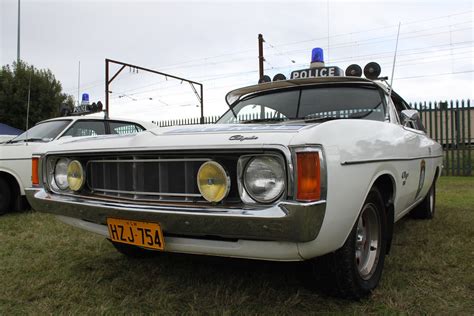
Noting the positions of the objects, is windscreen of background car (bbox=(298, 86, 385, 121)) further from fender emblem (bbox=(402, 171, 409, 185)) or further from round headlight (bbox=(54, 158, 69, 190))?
round headlight (bbox=(54, 158, 69, 190))

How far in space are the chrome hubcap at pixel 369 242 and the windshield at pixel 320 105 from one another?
0.80m

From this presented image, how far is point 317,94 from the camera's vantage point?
3.33m

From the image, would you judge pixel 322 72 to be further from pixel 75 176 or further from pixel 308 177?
pixel 75 176

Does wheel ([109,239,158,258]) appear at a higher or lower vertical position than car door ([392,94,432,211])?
lower

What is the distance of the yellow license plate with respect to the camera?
7.16ft

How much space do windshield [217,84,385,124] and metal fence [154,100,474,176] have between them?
22.4ft

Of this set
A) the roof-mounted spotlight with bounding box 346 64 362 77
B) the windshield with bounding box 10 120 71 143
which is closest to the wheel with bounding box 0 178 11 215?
the windshield with bounding box 10 120 71 143

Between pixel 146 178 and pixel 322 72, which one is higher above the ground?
pixel 322 72

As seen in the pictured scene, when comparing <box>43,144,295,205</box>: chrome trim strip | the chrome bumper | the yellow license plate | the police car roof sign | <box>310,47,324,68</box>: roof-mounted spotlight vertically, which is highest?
<box>310,47,324,68</box>: roof-mounted spotlight

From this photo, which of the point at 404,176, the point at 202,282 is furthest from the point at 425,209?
the point at 202,282

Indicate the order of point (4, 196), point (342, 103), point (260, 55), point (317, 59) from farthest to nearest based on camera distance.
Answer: point (260, 55)
point (4, 196)
point (317, 59)
point (342, 103)

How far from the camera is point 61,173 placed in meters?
2.76

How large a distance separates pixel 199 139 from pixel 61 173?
1238mm

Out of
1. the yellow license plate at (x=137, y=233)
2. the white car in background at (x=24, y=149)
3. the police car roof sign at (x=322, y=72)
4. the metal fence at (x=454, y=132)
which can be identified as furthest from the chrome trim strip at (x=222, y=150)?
the metal fence at (x=454, y=132)
